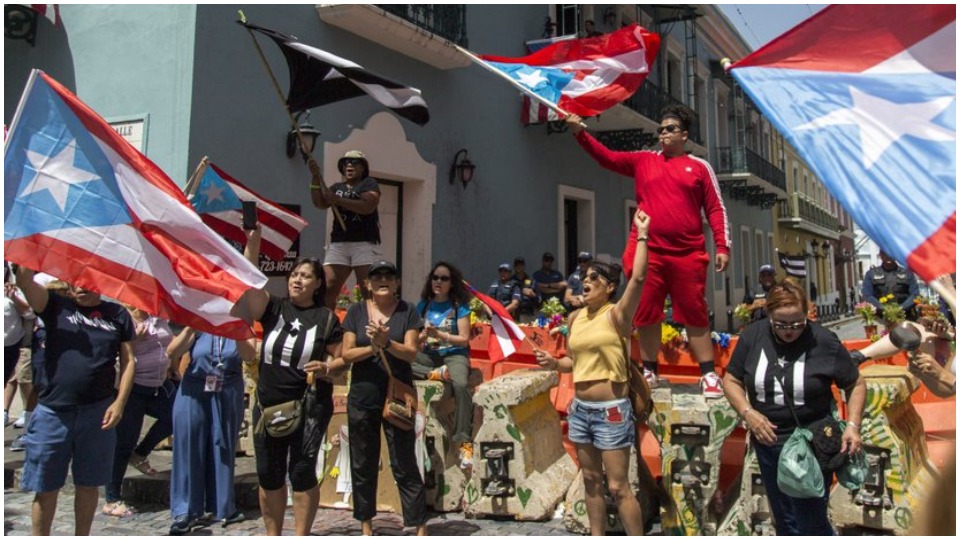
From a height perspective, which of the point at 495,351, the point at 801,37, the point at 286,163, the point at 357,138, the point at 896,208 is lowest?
the point at 495,351

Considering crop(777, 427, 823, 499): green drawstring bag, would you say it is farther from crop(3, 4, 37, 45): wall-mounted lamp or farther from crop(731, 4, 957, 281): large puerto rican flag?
crop(3, 4, 37, 45): wall-mounted lamp

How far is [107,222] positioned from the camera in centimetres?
396

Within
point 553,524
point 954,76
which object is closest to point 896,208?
point 954,76

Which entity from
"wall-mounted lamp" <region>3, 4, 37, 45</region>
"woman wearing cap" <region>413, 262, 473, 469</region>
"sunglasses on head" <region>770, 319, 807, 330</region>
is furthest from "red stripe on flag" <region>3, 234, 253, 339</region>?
"wall-mounted lamp" <region>3, 4, 37, 45</region>

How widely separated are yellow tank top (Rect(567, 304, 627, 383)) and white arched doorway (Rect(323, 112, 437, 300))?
681 cm

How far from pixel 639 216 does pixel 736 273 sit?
22.4 meters

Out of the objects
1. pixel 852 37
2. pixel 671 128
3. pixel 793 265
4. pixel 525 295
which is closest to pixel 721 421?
pixel 671 128

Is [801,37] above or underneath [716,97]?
underneath

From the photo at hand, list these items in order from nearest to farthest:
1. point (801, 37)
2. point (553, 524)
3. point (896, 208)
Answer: point (896, 208)
point (801, 37)
point (553, 524)

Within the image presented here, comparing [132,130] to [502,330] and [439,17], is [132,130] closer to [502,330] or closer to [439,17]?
[439,17]

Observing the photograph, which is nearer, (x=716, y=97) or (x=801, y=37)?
(x=801, y=37)

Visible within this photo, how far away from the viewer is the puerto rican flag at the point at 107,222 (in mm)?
3809

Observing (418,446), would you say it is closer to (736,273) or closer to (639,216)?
(639,216)

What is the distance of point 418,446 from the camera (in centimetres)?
525
